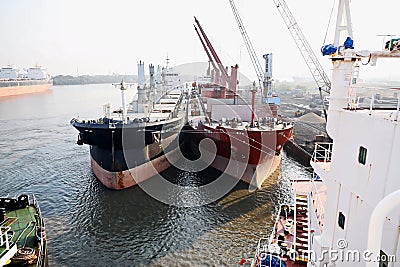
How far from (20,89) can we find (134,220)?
296ft

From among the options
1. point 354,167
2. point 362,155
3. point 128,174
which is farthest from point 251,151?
point 362,155

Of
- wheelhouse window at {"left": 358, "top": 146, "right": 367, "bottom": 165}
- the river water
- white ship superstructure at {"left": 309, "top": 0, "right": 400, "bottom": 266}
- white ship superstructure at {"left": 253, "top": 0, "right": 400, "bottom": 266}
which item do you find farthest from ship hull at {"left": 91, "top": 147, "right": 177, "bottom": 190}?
wheelhouse window at {"left": 358, "top": 146, "right": 367, "bottom": 165}

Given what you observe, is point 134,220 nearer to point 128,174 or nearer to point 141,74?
point 128,174

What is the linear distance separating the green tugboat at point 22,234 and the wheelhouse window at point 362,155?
310 inches

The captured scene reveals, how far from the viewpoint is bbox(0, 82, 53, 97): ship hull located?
7744 cm

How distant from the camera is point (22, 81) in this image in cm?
8750

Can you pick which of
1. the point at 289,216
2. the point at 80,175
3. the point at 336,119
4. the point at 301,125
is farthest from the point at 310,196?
the point at 301,125

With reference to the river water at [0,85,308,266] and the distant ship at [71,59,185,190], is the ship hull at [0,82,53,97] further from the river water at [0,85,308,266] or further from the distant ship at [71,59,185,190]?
the distant ship at [71,59,185,190]

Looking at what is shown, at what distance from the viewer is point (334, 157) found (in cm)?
629

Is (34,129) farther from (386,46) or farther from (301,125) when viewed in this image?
(386,46)

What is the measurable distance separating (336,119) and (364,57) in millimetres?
1409

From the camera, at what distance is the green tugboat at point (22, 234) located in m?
7.83

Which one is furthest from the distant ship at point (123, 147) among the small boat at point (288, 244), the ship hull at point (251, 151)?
the small boat at point (288, 244)

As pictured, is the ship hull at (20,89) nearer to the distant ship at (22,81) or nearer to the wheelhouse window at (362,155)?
the distant ship at (22,81)
